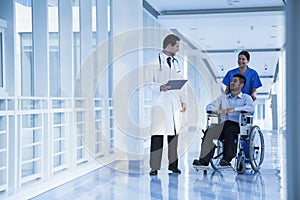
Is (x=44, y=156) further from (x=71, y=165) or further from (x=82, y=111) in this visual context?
(x=82, y=111)

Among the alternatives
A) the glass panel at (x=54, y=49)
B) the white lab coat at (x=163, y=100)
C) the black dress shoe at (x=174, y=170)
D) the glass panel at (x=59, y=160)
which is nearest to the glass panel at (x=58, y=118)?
the glass panel at (x=54, y=49)

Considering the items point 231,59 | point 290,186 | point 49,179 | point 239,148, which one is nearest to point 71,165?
point 49,179

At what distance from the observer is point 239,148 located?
382 cm

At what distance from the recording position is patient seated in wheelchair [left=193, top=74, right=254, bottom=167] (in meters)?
3.84

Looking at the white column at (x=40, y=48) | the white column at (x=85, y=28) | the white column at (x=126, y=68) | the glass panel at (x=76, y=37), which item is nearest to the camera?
the white column at (x=40, y=48)

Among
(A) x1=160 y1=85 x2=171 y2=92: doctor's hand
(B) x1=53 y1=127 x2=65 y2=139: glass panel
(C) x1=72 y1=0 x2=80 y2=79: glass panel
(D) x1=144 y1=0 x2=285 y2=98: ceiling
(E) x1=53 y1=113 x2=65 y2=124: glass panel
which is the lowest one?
(B) x1=53 y1=127 x2=65 y2=139: glass panel

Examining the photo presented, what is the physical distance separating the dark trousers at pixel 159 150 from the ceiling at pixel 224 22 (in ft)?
4.42

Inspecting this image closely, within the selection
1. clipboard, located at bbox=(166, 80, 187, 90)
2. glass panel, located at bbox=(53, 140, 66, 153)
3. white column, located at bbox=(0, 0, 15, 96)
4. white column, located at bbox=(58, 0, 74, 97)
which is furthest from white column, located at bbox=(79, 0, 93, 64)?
white column, located at bbox=(0, 0, 15, 96)

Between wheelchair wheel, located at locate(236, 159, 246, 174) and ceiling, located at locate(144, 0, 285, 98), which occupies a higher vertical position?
ceiling, located at locate(144, 0, 285, 98)

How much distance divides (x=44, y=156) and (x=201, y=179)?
1252 millimetres

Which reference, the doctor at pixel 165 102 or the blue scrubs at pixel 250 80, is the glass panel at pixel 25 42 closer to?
the doctor at pixel 165 102

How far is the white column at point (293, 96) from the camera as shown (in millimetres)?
1080

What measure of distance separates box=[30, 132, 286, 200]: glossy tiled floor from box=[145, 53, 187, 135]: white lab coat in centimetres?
41

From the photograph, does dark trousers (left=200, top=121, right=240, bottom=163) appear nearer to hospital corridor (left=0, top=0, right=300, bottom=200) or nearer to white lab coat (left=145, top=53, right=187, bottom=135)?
hospital corridor (left=0, top=0, right=300, bottom=200)
